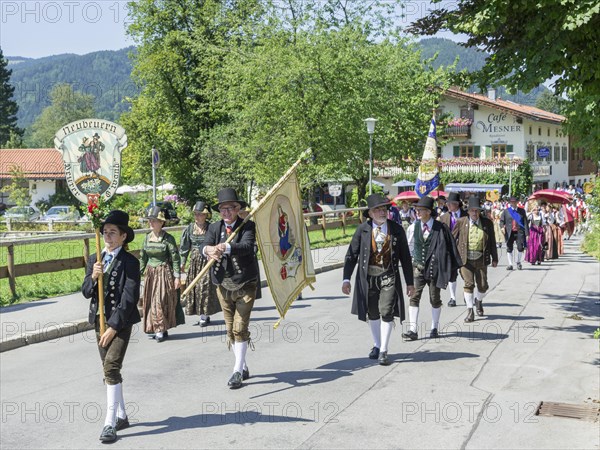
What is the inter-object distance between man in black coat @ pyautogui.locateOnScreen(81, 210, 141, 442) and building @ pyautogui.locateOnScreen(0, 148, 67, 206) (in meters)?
66.6

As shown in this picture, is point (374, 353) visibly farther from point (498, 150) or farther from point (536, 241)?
point (498, 150)

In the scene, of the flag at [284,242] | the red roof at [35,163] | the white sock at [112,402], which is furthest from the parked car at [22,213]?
the white sock at [112,402]

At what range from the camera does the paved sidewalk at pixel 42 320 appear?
1100cm

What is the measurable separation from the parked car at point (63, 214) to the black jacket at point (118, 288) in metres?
37.7

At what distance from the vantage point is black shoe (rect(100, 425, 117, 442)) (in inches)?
250

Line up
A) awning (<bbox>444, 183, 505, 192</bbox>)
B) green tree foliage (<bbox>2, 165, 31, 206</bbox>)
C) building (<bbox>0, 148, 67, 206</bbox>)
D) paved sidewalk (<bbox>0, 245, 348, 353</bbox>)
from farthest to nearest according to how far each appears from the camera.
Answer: building (<bbox>0, 148, 67, 206</bbox>) → awning (<bbox>444, 183, 505, 192</bbox>) → green tree foliage (<bbox>2, 165, 31, 206</bbox>) → paved sidewalk (<bbox>0, 245, 348, 353</bbox>)

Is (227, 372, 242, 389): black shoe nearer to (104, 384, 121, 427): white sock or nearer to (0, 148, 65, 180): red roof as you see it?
(104, 384, 121, 427): white sock

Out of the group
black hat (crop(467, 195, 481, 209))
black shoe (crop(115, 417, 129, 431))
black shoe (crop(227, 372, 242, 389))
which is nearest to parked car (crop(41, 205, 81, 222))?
black hat (crop(467, 195, 481, 209))

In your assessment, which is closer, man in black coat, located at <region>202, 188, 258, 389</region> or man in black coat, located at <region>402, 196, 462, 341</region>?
man in black coat, located at <region>202, 188, 258, 389</region>

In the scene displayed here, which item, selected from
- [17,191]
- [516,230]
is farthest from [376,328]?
[17,191]

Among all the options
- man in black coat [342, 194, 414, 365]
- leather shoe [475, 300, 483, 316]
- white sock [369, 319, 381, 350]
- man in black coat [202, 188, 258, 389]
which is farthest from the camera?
leather shoe [475, 300, 483, 316]

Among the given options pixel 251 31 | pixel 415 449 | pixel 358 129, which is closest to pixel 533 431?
pixel 415 449

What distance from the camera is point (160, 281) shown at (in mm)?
10672

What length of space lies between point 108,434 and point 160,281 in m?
4.42
